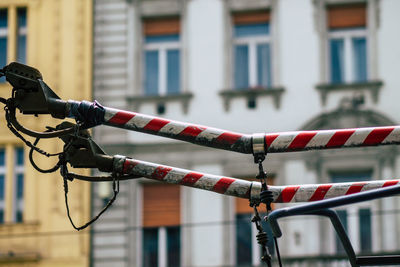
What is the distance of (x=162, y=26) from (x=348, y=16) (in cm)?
392

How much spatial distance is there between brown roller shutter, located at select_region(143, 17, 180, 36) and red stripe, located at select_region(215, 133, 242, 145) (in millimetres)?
18016

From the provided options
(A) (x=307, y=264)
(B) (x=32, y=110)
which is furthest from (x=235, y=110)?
(B) (x=32, y=110)

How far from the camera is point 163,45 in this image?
2412cm

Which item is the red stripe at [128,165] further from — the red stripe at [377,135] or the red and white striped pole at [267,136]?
the red stripe at [377,135]

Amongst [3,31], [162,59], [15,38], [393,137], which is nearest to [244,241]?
[162,59]

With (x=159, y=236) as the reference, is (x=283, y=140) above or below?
above

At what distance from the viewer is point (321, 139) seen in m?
5.98

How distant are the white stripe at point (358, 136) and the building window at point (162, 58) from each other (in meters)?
18.0

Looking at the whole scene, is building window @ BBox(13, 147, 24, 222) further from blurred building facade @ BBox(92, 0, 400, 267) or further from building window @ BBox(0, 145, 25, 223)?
blurred building facade @ BBox(92, 0, 400, 267)

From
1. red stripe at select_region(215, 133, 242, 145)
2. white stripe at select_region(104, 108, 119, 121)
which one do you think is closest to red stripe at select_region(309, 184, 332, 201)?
red stripe at select_region(215, 133, 242, 145)

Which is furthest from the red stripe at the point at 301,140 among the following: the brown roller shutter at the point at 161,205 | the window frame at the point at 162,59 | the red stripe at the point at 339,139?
the window frame at the point at 162,59

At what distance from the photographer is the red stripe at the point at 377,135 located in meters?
5.90

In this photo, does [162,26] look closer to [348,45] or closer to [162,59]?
[162,59]

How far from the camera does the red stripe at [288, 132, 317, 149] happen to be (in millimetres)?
5992
